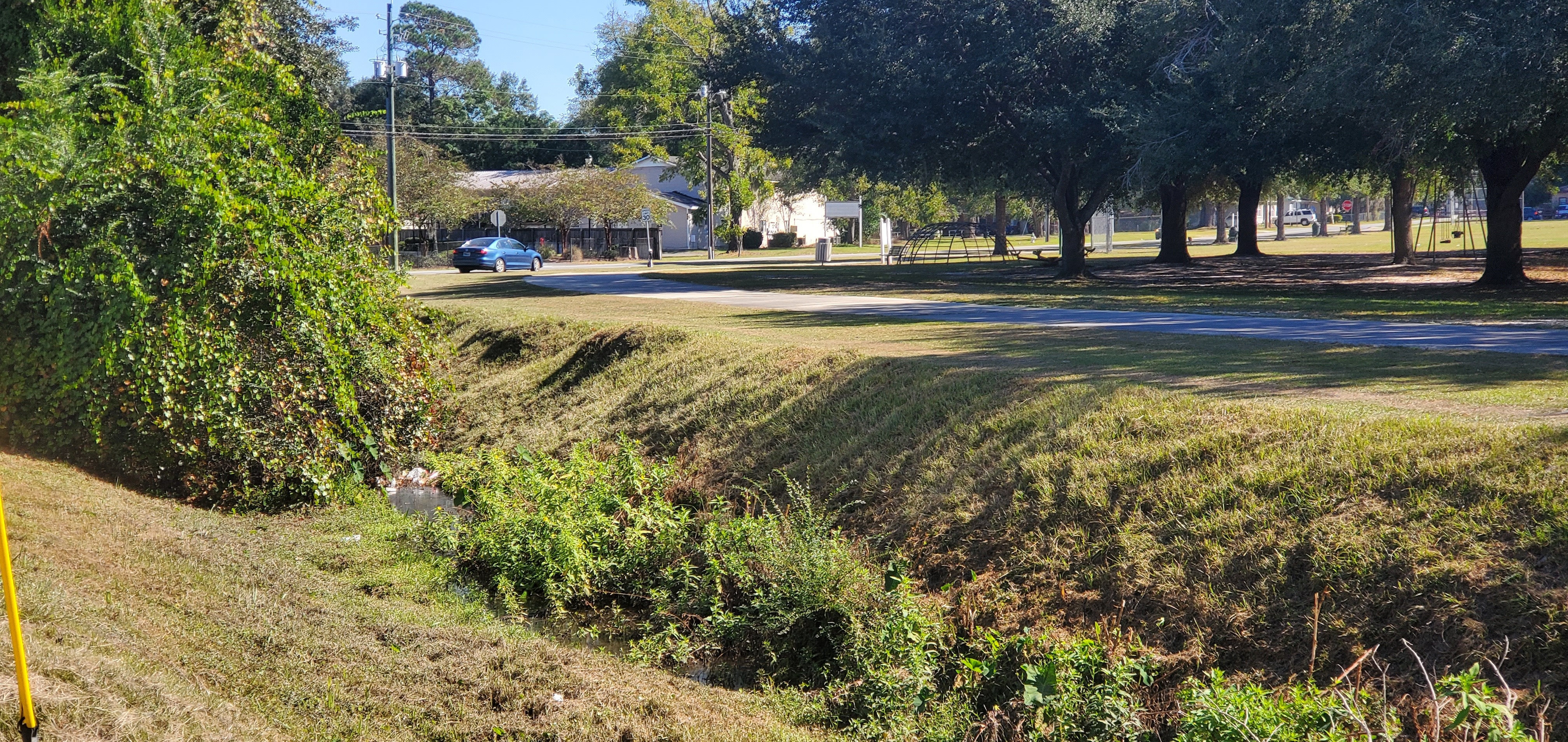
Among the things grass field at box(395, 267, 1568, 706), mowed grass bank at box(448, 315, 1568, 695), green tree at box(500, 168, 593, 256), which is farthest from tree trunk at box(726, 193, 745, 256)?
mowed grass bank at box(448, 315, 1568, 695)

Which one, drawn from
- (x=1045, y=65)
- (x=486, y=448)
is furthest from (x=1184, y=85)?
(x=486, y=448)

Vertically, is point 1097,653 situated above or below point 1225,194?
below

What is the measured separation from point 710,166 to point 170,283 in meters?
50.3

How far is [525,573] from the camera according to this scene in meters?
9.76

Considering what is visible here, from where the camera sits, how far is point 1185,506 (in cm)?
775

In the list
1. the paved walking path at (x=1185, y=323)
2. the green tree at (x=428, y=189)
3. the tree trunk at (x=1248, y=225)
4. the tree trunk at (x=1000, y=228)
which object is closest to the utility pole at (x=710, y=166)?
the green tree at (x=428, y=189)

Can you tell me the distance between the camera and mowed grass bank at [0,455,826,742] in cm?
569

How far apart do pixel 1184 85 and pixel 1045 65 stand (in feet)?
13.3

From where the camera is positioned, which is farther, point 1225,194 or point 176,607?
point 1225,194

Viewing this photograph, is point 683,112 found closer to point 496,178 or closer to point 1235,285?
point 496,178

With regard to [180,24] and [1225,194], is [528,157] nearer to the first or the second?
[1225,194]

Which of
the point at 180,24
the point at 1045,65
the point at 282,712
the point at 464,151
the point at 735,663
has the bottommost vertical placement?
the point at 735,663

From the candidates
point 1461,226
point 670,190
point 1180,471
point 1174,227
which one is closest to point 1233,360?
point 1180,471

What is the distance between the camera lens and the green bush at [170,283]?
10.1 metres
